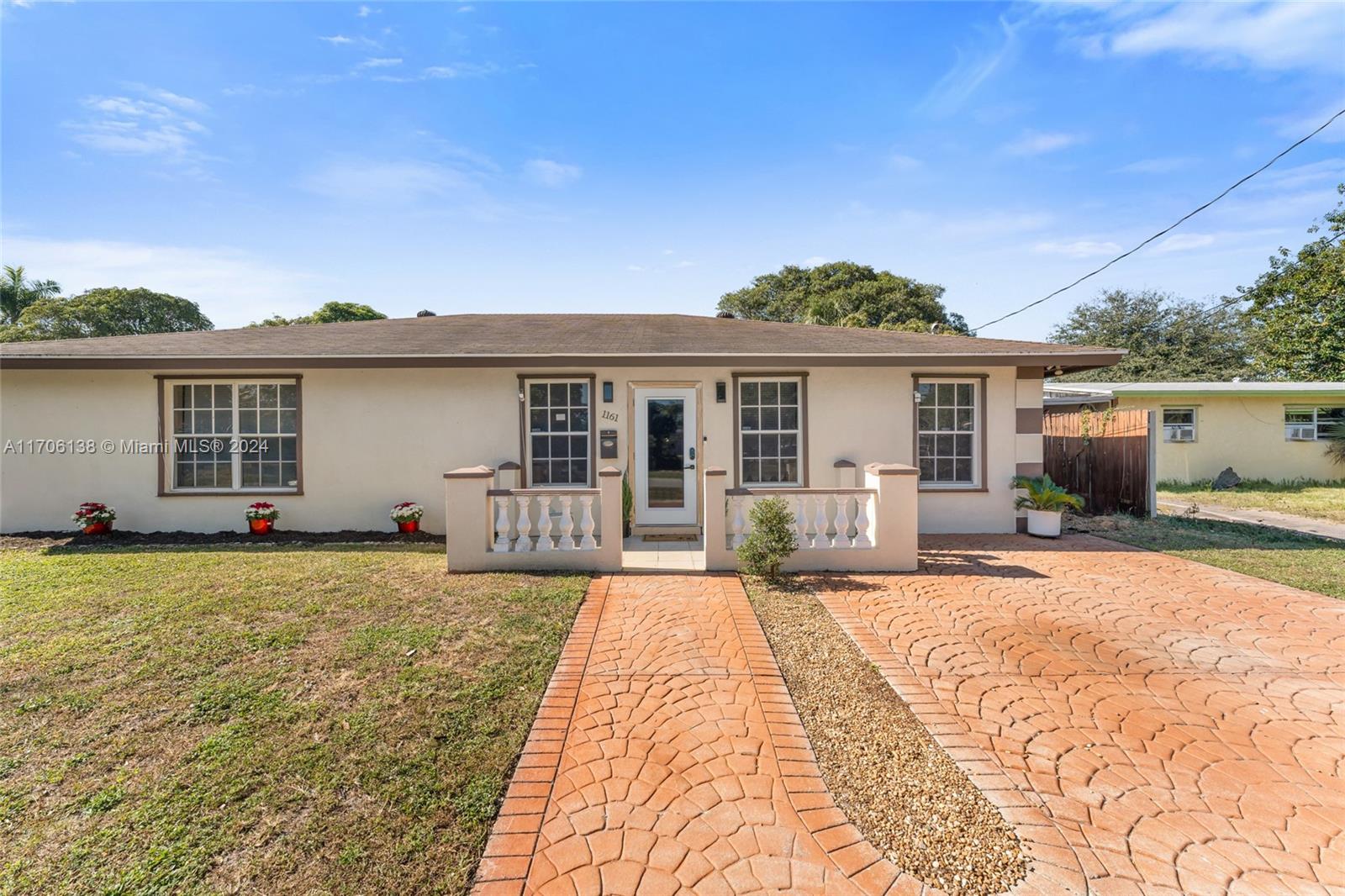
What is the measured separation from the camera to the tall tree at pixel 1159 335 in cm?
2797

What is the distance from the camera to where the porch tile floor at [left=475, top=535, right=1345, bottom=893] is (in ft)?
6.78

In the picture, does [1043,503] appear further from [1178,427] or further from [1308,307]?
[1308,307]

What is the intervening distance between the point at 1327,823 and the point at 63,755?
6016 millimetres

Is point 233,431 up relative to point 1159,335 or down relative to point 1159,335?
down

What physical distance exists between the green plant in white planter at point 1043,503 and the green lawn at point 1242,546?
0.94m

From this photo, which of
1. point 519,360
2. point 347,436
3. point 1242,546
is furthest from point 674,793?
point 1242,546

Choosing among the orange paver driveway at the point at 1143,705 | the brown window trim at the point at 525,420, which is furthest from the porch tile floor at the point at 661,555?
the orange paver driveway at the point at 1143,705

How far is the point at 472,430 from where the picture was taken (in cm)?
792

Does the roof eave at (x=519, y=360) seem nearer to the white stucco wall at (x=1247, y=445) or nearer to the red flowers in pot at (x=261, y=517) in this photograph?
the red flowers in pot at (x=261, y=517)

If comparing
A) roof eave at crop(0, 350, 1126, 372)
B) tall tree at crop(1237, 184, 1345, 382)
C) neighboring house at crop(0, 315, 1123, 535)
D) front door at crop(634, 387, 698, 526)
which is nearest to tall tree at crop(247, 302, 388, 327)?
neighboring house at crop(0, 315, 1123, 535)

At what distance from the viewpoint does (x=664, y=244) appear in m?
12.8

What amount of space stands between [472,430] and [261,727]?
5.33 metres

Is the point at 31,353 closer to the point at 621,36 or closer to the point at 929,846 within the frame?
the point at 621,36

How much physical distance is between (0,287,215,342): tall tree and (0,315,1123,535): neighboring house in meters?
27.9
